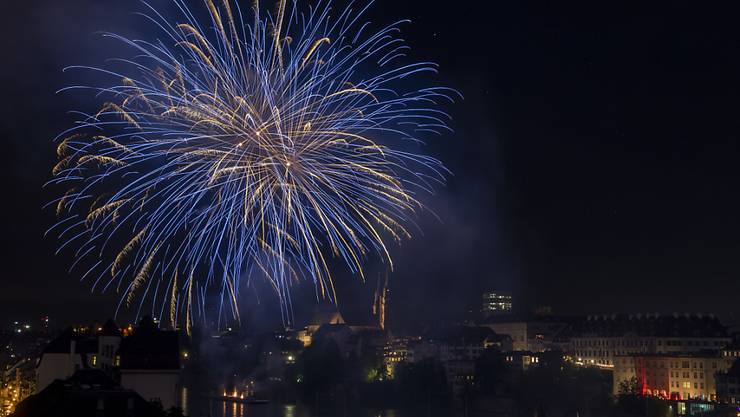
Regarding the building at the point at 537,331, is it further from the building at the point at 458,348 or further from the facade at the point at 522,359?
the facade at the point at 522,359

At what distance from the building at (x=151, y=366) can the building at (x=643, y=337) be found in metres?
46.5

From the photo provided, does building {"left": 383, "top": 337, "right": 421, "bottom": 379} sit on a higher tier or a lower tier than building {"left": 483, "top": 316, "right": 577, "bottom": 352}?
lower

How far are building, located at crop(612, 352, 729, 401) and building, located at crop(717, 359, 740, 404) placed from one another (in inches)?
47.0

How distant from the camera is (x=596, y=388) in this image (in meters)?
57.6

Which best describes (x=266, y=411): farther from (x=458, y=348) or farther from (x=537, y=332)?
(x=537, y=332)

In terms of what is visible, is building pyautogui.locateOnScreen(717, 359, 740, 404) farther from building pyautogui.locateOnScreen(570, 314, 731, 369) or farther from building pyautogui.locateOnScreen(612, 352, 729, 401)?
building pyautogui.locateOnScreen(570, 314, 731, 369)

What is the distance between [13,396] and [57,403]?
1520 cm

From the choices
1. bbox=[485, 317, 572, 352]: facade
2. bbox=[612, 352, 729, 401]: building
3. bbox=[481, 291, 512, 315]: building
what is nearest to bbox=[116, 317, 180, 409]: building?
bbox=[612, 352, 729, 401]: building

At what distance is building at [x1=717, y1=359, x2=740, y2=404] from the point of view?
165ft

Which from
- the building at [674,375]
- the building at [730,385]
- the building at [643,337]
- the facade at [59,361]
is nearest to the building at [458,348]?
the building at [643,337]

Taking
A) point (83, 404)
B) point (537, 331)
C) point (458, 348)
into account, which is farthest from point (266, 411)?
point (83, 404)

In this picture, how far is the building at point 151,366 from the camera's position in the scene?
22.4 metres

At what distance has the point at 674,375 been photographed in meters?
57.5

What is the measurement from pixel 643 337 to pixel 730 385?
16.1 metres
